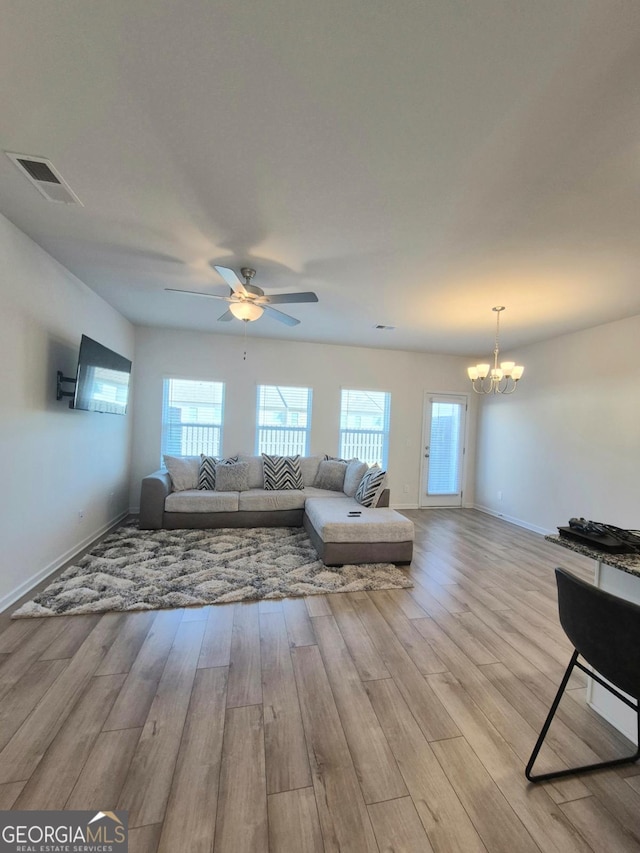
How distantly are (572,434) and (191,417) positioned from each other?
5416 millimetres

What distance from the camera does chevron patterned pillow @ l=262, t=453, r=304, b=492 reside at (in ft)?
15.6

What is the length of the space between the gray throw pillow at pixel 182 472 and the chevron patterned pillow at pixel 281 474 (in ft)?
3.26

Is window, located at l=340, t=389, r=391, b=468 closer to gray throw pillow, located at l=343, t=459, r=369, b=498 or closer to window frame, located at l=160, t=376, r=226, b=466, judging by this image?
gray throw pillow, located at l=343, t=459, r=369, b=498

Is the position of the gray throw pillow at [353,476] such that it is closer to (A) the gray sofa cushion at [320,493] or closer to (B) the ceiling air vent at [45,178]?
(A) the gray sofa cushion at [320,493]

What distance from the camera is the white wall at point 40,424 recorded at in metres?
2.37

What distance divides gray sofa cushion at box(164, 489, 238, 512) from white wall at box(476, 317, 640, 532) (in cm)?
432

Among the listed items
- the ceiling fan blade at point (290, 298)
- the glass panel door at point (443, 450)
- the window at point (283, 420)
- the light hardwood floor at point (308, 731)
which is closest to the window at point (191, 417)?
the window at point (283, 420)

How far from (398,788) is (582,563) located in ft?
11.4

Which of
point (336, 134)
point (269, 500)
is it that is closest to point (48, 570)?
point (269, 500)

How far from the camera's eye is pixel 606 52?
113cm

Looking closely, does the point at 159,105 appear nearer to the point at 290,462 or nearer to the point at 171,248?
the point at 171,248

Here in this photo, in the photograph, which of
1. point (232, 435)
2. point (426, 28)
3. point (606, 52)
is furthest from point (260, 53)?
point (232, 435)

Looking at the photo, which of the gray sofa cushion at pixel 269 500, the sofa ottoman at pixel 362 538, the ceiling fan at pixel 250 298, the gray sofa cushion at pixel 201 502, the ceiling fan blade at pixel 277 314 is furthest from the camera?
the gray sofa cushion at pixel 269 500

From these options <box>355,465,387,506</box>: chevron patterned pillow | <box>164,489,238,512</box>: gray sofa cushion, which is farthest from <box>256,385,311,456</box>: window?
<box>355,465,387,506</box>: chevron patterned pillow
